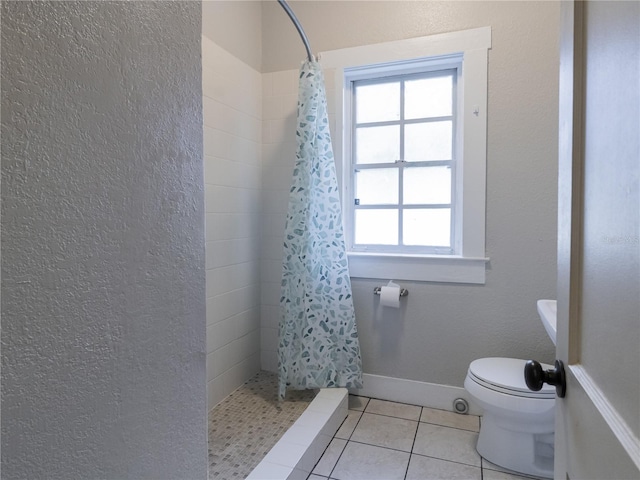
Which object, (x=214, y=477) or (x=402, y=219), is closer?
(x=214, y=477)

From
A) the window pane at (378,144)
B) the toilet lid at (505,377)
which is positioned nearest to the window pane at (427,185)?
the window pane at (378,144)

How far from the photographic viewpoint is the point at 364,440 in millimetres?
1906

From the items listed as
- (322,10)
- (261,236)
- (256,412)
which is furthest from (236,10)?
(256,412)

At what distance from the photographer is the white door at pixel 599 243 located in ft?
1.42

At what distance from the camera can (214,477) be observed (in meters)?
1.54

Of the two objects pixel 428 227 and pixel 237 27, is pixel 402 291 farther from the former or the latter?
pixel 237 27

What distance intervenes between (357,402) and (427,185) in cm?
137

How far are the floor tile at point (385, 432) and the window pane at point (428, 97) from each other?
1.75 m

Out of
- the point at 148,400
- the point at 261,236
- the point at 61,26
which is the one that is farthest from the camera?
the point at 261,236

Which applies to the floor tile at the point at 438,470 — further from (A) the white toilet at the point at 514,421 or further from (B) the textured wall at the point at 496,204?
(B) the textured wall at the point at 496,204

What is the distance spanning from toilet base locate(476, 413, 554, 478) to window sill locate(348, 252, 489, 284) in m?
0.75

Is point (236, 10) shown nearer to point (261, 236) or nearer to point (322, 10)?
point (322, 10)

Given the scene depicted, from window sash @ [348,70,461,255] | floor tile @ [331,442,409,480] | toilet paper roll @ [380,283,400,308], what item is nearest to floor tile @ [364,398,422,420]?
floor tile @ [331,442,409,480]

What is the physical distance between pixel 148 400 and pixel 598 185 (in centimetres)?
75
